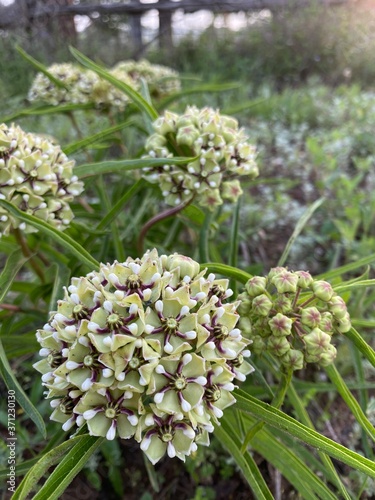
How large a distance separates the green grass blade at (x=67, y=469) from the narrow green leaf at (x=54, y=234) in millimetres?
275

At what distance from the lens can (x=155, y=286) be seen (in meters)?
0.62

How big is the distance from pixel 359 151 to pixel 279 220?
815mm

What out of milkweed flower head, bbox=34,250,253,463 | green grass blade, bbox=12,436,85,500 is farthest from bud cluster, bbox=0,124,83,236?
green grass blade, bbox=12,436,85,500

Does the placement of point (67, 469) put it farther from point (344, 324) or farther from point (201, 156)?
point (201, 156)

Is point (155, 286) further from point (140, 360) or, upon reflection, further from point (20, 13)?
point (20, 13)

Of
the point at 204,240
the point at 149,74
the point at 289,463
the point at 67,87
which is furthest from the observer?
the point at 149,74

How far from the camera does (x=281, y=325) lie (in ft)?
2.19

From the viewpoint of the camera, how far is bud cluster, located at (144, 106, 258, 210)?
900 millimetres

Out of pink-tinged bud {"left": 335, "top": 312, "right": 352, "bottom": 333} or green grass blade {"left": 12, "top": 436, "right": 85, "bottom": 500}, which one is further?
pink-tinged bud {"left": 335, "top": 312, "right": 352, "bottom": 333}

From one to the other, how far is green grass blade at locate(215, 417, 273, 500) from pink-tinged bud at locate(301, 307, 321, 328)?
24cm

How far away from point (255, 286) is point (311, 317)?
0.09 m

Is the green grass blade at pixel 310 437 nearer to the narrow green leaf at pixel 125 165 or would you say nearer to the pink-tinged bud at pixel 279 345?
the pink-tinged bud at pixel 279 345

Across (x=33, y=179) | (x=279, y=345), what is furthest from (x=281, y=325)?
(x=33, y=179)

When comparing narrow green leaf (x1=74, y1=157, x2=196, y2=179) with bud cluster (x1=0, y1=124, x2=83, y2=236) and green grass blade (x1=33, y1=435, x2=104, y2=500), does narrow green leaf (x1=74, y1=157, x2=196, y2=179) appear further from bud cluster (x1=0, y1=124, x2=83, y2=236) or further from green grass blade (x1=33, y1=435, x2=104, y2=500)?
green grass blade (x1=33, y1=435, x2=104, y2=500)
